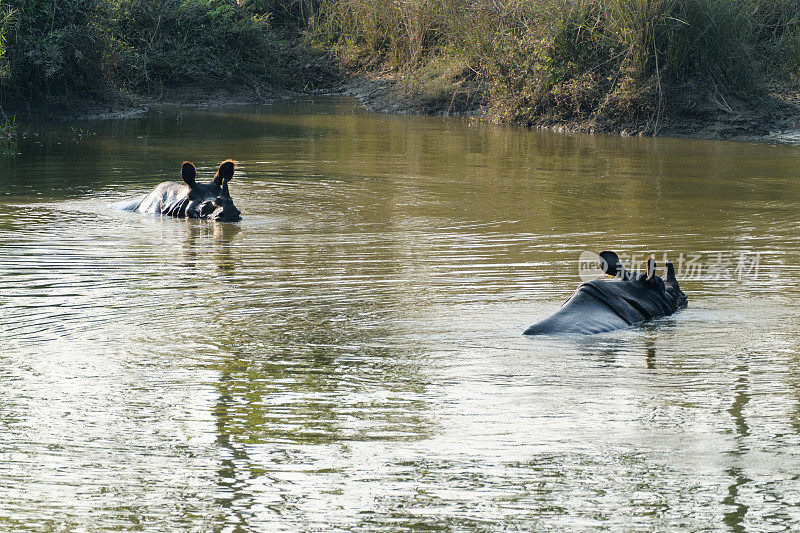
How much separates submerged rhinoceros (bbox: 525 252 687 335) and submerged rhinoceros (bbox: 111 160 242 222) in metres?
5.40

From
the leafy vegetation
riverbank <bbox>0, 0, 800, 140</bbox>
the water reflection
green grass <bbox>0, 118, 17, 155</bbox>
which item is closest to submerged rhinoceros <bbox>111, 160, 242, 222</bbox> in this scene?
green grass <bbox>0, 118, 17, 155</bbox>

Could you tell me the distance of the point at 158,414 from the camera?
193 inches

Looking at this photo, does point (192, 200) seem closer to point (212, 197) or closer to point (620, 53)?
point (212, 197)

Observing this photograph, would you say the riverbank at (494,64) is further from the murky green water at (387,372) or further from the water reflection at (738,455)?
the water reflection at (738,455)

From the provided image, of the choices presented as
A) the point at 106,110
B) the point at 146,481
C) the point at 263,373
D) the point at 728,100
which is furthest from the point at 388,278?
the point at 106,110

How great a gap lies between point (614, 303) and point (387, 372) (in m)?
1.69

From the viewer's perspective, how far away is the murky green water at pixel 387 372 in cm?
398

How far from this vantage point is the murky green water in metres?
3.98

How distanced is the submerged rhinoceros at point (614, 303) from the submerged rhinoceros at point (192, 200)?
540 cm

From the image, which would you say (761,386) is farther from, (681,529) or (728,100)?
(728,100)

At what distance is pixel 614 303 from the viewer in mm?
6570

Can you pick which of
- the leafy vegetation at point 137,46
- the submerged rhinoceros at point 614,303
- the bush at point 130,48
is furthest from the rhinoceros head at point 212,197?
the bush at point 130,48

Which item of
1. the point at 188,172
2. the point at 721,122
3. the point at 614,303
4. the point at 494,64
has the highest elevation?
the point at 494,64

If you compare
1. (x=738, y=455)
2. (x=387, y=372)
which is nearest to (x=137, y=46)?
(x=387, y=372)
